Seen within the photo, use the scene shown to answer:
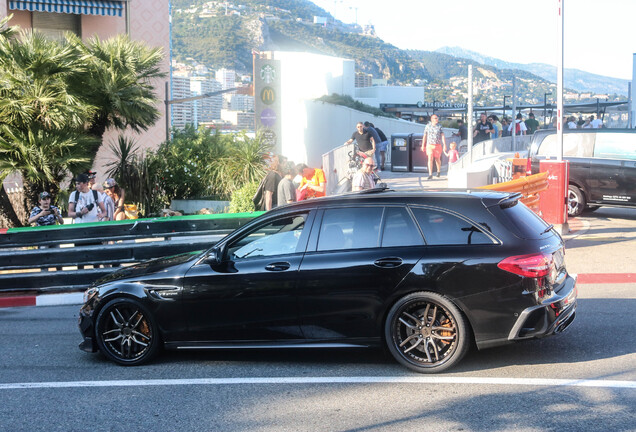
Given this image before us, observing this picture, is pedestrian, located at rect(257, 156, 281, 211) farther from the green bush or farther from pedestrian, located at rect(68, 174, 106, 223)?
the green bush

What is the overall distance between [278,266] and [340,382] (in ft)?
3.65

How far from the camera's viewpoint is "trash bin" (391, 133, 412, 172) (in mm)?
26891

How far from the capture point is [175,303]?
6.94m

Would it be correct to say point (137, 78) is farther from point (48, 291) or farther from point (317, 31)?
point (317, 31)

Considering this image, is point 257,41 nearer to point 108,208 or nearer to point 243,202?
point 243,202

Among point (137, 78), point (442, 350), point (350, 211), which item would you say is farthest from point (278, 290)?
point (137, 78)

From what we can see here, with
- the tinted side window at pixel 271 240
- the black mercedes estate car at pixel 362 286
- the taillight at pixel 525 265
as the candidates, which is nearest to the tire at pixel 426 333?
the black mercedes estate car at pixel 362 286

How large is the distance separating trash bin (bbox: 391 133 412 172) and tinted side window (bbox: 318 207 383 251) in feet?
66.8

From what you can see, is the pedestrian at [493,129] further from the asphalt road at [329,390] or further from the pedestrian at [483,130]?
the asphalt road at [329,390]

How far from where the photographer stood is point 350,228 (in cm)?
674

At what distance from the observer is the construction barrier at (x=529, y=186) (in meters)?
12.8

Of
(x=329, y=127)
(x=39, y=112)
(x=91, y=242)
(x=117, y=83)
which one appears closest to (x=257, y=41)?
(x=329, y=127)

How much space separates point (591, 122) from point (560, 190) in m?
21.0

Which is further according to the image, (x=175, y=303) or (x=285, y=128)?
(x=285, y=128)
